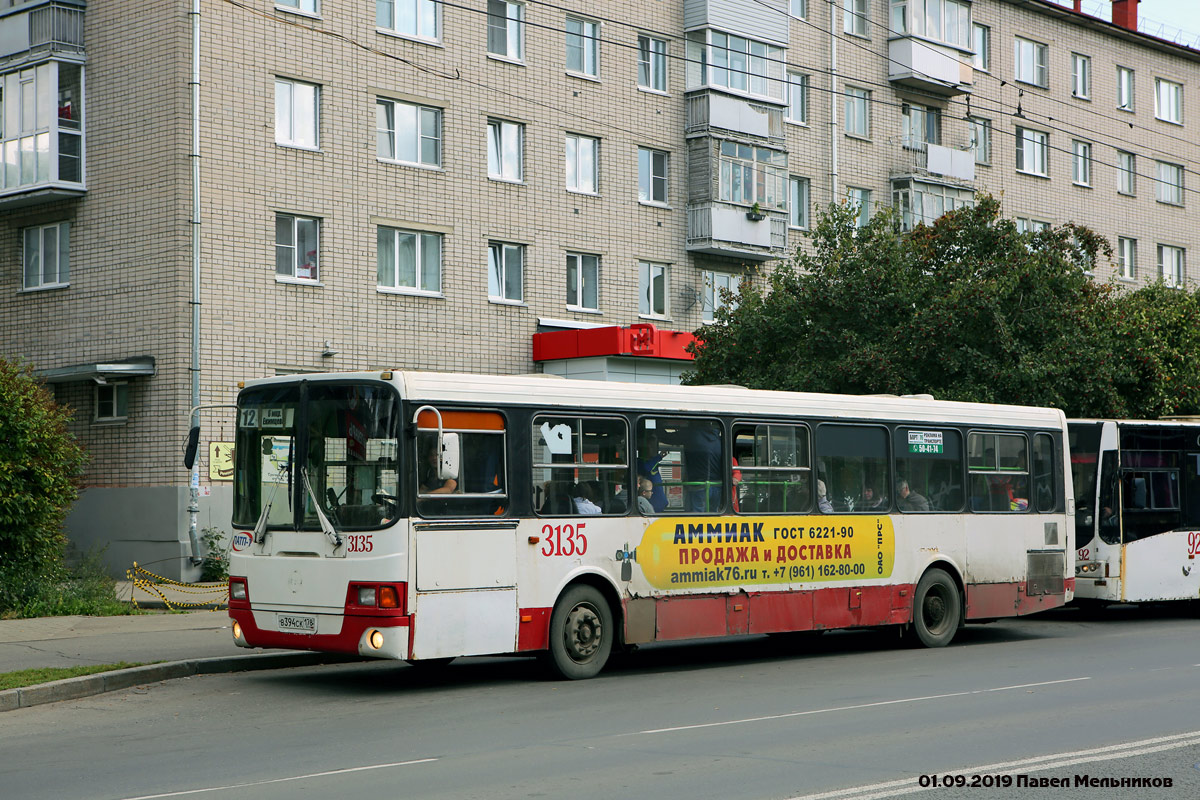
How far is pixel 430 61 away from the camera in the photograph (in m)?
30.0

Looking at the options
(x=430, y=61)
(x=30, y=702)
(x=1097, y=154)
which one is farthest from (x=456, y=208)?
(x=1097, y=154)

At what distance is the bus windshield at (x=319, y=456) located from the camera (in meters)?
12.3

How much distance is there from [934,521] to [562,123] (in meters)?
17.9

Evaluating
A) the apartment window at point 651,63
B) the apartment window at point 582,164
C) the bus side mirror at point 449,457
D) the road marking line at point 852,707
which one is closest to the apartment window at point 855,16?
the apartment window at point 651,63

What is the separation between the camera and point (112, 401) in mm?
27234

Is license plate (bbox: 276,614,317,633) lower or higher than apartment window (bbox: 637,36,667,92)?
lower

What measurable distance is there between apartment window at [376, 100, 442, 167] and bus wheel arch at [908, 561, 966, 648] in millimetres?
16394

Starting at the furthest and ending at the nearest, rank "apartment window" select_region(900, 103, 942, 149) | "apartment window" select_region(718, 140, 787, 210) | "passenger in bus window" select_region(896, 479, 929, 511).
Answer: "apartment window" select_region(900, 103, 942, 149)
"apartment window" select_region(718, 140, 787, 210)
"passenger in bus window" select_region(896, 479, 929, 511)

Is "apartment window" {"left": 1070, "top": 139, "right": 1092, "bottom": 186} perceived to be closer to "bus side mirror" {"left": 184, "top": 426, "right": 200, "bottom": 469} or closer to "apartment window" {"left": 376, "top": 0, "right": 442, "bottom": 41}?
"apartment window" {"left": 376, "top": 0, "right": 442, "bottom": 41}

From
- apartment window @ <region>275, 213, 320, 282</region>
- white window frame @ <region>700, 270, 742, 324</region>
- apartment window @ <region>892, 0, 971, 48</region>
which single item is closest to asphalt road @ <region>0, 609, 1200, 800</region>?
apartment window @ <region>275, 213, 320, 282</region>

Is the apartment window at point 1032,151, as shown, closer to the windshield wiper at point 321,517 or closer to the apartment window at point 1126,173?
the apartment window at point 1126,173

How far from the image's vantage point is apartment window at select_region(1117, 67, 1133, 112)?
47938 mm

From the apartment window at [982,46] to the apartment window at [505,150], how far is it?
58.1 feet

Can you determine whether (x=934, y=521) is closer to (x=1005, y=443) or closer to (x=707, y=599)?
(x=1005, y=443)
